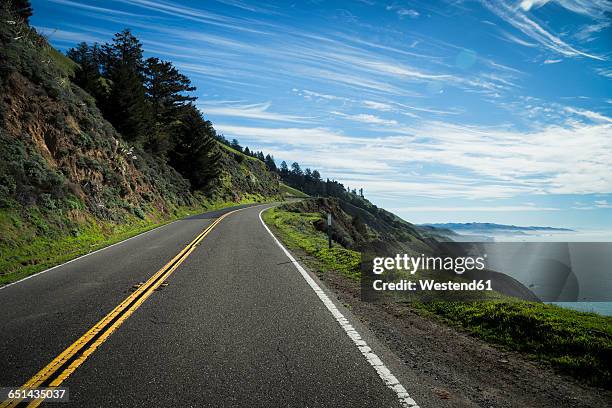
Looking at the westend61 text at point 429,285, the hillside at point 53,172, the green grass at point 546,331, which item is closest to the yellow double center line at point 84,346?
the hillside at point 53,172

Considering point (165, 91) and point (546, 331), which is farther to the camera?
point (165, 91)

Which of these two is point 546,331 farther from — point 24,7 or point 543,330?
point 24,7

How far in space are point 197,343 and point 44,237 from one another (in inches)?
504

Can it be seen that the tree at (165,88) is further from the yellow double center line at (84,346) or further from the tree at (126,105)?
the yellow double center line at (84,346)

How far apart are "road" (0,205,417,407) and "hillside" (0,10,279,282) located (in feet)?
14.0

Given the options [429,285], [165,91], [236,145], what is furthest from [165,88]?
[236,145]

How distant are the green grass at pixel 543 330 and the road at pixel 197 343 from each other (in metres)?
1.96

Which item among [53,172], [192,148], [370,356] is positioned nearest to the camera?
[370,356]

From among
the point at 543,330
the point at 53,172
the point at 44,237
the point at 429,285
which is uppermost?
the point at 53,172

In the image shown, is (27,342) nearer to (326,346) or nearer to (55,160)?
(326,346)

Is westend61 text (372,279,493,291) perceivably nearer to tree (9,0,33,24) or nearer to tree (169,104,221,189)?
tree (169,104,221,189)

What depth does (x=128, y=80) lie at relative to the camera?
30.7m

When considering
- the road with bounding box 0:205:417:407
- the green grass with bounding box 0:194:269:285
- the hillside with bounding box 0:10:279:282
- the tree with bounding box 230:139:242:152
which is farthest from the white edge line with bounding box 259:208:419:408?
the tree with bounding box 230:139:242:152

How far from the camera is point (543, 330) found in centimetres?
520
